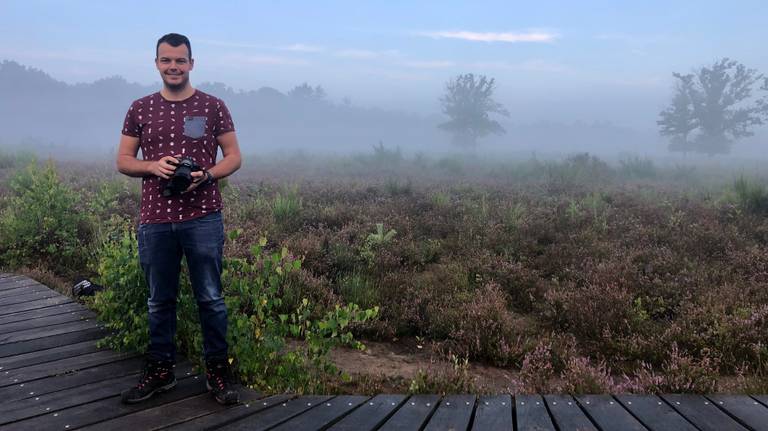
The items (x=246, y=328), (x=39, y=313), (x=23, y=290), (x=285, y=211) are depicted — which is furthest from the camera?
(x=285, y=211)

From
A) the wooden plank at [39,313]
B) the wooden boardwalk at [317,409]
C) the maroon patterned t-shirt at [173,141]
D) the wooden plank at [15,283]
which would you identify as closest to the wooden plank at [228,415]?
the wooden boardwalk at [317,409]

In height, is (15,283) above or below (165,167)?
below

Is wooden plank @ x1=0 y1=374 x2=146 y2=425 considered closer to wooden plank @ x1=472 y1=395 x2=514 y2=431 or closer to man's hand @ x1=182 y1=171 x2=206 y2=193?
man's hand @ x1=182 y1=171 x2=206 y2=193

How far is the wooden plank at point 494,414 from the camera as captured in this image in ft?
9.41

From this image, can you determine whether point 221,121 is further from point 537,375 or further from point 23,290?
point 23,290

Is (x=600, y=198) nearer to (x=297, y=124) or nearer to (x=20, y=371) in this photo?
(x=20, y=371)

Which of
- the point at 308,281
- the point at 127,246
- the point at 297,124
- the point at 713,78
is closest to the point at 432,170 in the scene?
the point at 308,281

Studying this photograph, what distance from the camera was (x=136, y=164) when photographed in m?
3.12

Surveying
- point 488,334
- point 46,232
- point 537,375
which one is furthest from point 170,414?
point 46,232

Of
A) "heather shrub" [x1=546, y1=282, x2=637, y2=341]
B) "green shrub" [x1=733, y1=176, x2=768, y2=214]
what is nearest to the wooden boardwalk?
"heather shrub" [x1=546, y1=282, x2=637, y2=341]

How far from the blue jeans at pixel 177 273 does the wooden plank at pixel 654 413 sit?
265 centimetres

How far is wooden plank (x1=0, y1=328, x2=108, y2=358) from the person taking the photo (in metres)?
4.02

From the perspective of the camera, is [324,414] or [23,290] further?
[23,290]

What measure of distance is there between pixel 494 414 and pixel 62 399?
2.74 m
